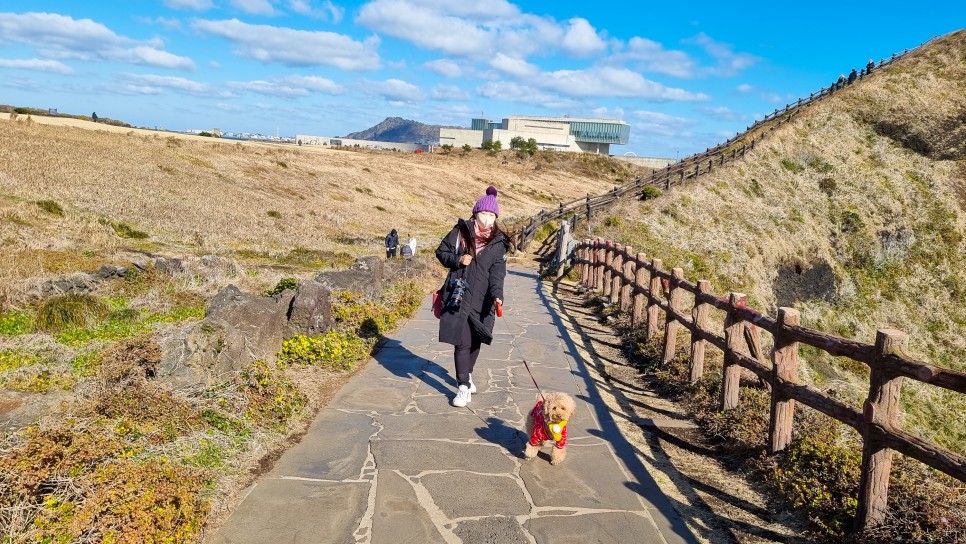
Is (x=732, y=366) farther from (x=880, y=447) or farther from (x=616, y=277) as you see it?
(x=616, y=277)

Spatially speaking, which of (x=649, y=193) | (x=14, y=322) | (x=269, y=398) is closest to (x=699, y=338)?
(x=269, y=398)

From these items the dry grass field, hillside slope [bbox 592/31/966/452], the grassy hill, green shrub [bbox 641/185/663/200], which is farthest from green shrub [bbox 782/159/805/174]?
the grassy hill

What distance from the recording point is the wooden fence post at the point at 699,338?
6957 mm

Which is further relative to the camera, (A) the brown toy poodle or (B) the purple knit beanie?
(B) the purple knit beanie

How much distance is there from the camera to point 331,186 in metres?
40.6

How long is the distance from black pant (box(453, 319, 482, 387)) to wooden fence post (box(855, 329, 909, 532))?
10.8 feet

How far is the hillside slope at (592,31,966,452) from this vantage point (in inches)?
967

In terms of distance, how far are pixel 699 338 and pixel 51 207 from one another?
19.1 meters

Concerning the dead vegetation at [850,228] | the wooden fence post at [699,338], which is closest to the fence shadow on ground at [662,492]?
the wooden fence post at [699,338]

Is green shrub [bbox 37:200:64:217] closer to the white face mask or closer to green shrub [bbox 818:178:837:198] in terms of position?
the white face mask

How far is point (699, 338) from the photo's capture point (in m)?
6.96

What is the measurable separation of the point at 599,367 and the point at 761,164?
103 ft

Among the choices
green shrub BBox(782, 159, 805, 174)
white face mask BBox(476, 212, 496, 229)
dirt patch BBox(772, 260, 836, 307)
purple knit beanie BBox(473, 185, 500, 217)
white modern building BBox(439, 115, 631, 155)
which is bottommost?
dirt patch BBox(772, 260, 836, 307)

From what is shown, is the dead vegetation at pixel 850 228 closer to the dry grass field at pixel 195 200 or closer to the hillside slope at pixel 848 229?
the hillside slope at pixel 848 229
